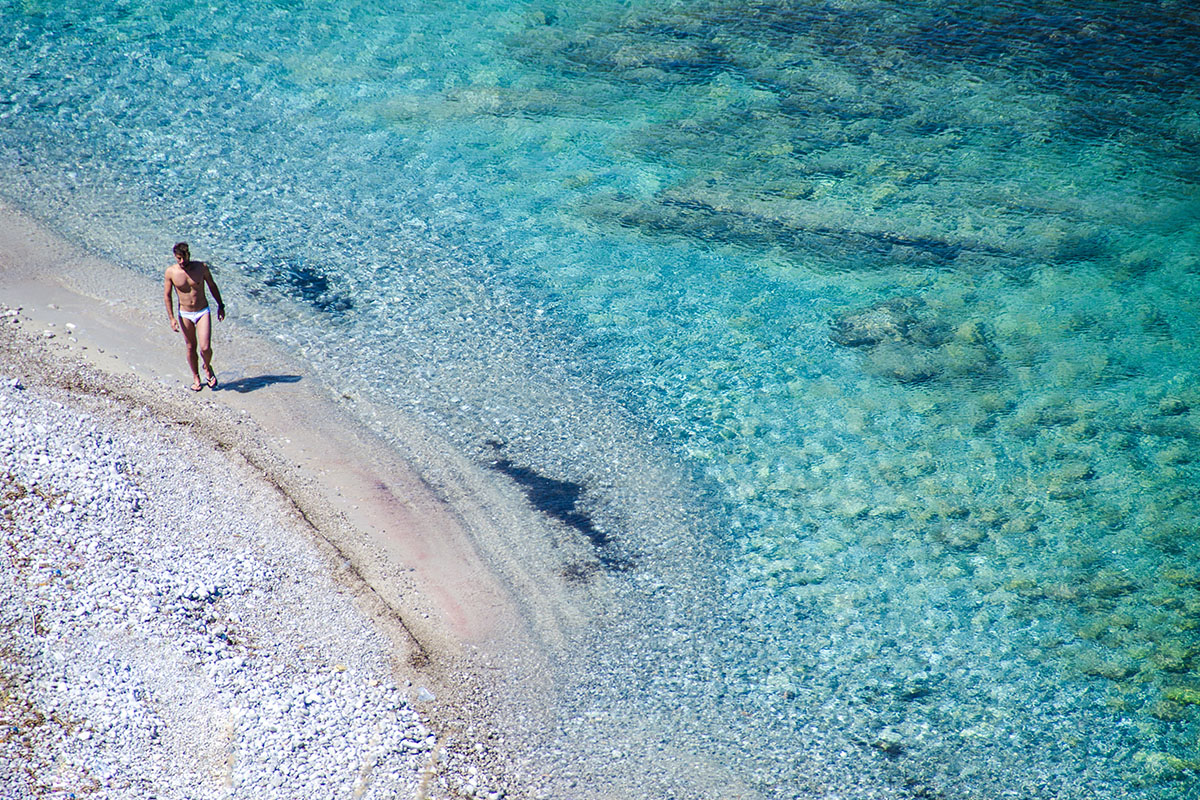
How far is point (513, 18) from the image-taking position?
62.3 feet

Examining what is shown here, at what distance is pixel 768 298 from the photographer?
489 inches

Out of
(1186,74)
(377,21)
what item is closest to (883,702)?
(1186,74)

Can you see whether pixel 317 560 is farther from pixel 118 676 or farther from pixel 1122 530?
pixel 1122 530

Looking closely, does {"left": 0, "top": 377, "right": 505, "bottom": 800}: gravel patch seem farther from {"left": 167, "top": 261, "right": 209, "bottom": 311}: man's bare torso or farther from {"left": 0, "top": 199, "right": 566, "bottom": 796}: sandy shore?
{"left": 167, "top": 261, "right": 209, "bottom": 311}: man's bare torso

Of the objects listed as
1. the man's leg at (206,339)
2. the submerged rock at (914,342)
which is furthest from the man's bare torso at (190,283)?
the submerged rock at (914,342)

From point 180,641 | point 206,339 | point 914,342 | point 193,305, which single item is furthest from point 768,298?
point 180,641

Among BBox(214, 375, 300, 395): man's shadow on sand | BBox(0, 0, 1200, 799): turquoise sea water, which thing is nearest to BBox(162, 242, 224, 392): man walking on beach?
A: BBox(214, 375, 300, 395): man's shadow on sand

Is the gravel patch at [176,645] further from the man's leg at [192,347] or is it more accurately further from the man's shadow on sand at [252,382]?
the man's shadow on sand at [252,382]

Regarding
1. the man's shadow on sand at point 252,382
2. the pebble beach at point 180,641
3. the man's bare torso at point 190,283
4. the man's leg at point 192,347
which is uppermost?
the man's bare torso at point 190,283

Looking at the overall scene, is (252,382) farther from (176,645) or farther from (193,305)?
(176,645)

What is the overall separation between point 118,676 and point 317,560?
5.96 ft

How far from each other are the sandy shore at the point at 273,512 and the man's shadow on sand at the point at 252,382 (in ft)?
0.07

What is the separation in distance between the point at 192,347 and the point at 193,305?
480 millimetres

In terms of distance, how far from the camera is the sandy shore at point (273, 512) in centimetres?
679
